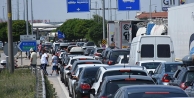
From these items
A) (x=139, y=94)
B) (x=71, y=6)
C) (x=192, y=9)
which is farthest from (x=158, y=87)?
(x=71, y=6)

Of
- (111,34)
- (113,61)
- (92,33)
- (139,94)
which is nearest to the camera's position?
(139,94)

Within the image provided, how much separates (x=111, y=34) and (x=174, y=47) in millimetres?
30629

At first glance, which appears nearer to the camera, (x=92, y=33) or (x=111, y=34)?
(x=111, y=34)

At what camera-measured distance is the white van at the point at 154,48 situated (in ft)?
98.9

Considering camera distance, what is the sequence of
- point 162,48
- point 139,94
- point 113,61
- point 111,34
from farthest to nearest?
point 111,34 → point 113,61 → point 162,48 → point 139,94

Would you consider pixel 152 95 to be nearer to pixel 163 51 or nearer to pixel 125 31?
pixel 163 51

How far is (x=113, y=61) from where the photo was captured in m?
36.5

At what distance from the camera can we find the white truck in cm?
2716

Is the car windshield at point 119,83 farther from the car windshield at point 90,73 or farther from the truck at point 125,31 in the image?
the truck at point 125,31

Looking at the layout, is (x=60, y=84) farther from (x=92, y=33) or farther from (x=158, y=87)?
(x=92, y=33)

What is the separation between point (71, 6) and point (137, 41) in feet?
88.1

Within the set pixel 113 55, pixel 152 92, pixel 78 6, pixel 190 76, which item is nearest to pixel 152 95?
pixel 152 92

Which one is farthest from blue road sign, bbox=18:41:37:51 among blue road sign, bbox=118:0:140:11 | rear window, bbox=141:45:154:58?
blue road sign, bbox=118:0:140:11

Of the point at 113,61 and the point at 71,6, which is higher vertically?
the point at 71,6
